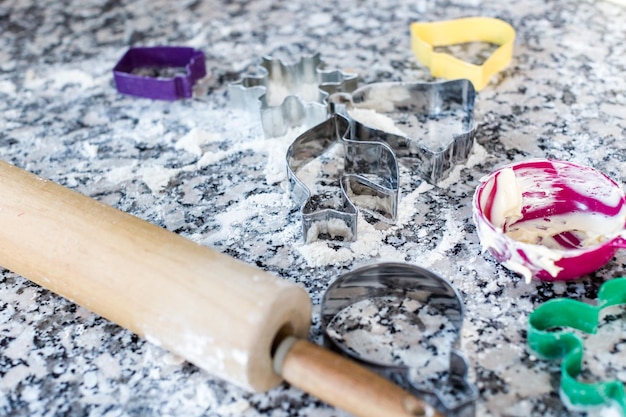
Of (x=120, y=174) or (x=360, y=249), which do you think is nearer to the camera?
(x=360, y=249)

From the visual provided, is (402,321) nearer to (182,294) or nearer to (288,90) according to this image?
(182,294)

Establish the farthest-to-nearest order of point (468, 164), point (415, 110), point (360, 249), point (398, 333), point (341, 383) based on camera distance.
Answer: point (415, 110) < point (468, 164) < point (360, 249) < point (398, 333) < point (341, 383)

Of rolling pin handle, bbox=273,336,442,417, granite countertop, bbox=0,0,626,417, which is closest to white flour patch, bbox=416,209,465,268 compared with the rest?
granite countertop, bbox=0,0,626,417

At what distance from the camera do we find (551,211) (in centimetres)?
98

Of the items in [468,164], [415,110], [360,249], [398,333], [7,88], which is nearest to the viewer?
[398,333]

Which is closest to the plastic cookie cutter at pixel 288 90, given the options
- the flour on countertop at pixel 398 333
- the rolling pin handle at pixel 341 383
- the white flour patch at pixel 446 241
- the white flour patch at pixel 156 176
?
the white flour patch at pixel 156 176

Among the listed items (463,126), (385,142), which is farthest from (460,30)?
(385,142)

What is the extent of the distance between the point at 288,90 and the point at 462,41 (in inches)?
15.0

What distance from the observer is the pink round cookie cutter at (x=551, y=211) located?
833 millimetres

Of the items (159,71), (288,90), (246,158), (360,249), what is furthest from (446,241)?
(159,71)

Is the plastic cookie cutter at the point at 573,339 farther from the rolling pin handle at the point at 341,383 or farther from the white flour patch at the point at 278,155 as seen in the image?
the white flour patch at the point at 278,155

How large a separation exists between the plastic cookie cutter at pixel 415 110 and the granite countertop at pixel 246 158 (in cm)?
5

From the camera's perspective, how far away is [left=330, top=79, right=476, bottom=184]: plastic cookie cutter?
3.80 ft

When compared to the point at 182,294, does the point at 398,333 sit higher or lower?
lower
